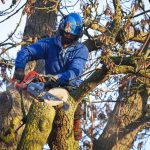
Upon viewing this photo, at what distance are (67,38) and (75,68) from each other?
36 centimetres

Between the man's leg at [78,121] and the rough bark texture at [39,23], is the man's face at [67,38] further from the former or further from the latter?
the rough bark texture at [39,23]

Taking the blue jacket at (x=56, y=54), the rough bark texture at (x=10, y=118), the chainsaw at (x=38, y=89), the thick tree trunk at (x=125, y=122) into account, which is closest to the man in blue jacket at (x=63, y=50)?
the blue jacket at (x=56, y=54)

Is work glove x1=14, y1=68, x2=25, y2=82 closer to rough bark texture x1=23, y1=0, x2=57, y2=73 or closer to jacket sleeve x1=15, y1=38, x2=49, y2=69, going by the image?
jacket sleeve x1=15, y1=38, x2=49, y2=69

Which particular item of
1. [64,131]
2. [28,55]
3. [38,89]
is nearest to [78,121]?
[64,131]

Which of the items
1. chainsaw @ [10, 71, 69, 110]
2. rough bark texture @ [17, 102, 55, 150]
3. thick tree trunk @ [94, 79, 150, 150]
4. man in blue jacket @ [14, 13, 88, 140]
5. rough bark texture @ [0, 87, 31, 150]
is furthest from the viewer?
thick tree trunk @ [94, 79, 150, 150]

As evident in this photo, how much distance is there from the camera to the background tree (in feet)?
14.6

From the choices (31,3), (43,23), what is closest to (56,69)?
(31,3)

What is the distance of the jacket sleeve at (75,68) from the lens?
4.60m

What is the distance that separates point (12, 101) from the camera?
554 centimetres

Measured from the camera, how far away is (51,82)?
15.1 feet

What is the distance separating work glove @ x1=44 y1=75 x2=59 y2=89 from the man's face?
0.53 meters

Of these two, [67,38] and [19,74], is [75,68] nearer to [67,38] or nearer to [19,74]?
[67,38]

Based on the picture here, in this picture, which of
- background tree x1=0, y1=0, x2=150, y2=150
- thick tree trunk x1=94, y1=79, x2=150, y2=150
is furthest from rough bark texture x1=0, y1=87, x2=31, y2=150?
thick tree trunk x1=94, y1=79, x2=150, y2=150

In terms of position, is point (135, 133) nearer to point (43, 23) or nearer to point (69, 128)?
point (43, 23)
